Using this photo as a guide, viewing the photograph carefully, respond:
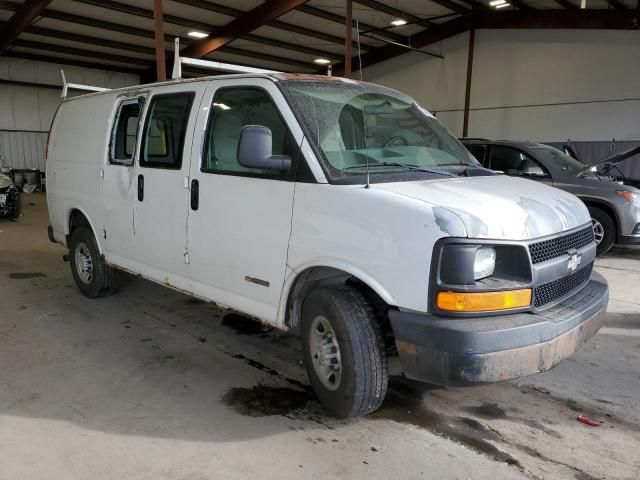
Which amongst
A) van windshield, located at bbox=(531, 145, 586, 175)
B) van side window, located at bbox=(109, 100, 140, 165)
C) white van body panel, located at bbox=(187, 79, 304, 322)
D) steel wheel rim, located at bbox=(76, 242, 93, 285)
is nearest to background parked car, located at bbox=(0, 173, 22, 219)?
steel wheel rim, located at bbox=(76, 242, 93, 285)

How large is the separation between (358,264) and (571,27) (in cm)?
1649

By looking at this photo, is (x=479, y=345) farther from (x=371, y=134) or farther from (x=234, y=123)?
(x=234, y=123)

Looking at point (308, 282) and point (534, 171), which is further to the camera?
point (534, 171)

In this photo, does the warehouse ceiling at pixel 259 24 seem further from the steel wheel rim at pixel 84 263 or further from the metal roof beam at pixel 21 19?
the steel wheel rim at pixel 84 263

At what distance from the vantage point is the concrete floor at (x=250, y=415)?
2.60m

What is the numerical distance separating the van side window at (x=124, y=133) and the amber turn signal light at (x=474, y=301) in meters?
3.18

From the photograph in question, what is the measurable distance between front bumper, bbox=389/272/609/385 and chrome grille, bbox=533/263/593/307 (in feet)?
0.26

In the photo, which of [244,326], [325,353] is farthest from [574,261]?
[244,326]

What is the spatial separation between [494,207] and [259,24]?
1440 centimetres

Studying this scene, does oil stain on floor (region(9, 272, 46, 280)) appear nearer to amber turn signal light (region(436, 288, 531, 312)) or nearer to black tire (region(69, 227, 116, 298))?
black tire (region(69, 227, 116, 298))

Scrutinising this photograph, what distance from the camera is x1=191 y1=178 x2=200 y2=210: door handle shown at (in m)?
3.61

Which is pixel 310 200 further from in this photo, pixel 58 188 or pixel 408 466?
pixel 58 188

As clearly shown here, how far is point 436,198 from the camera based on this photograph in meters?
2.59

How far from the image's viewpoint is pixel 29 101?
69.0ft
